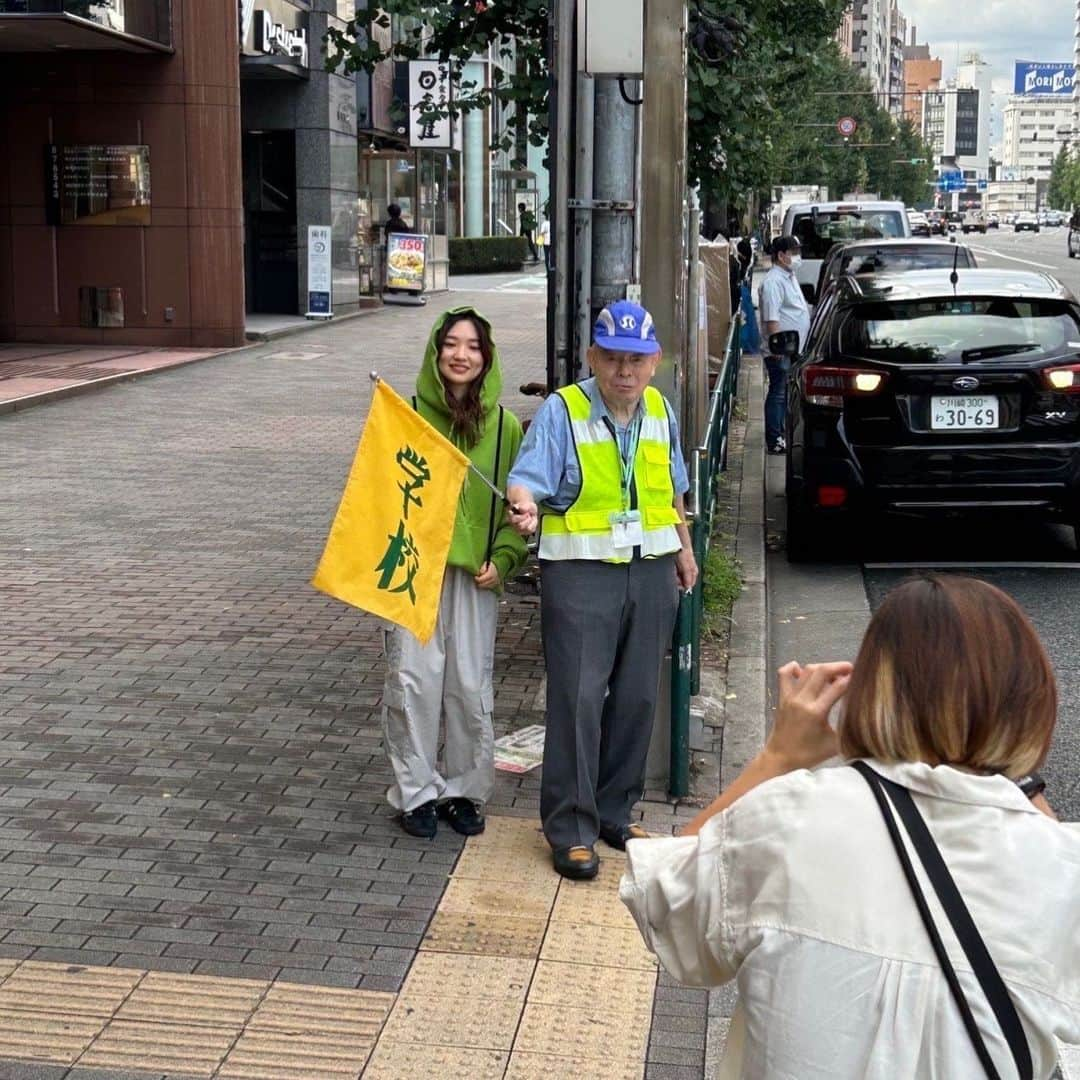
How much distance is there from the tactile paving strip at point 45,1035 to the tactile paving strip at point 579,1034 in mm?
1032

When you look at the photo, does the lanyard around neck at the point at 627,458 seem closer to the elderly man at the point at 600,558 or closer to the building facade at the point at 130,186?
the elderly man at the point at 600,558

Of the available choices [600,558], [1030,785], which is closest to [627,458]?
[600,558]

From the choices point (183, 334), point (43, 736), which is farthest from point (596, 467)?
point (183, 334)

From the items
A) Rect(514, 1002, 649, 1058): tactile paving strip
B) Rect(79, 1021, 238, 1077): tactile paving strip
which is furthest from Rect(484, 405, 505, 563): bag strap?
Rect(79, 1021, 238, 1077): tactile paving strip

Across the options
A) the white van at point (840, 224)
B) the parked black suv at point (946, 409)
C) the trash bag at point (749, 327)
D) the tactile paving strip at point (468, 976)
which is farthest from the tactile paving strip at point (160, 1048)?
the white van at point (840, 224)

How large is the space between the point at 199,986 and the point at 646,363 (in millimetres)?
2140

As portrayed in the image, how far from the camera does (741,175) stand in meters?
11.0

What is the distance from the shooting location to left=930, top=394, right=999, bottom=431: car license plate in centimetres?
900

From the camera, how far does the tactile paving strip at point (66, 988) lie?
162 inches

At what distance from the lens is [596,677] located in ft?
16.5

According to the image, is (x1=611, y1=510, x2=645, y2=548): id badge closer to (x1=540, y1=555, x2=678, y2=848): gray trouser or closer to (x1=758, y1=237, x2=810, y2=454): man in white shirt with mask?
(x1=540, y1=555, x2=678, y2=848): gray trouser

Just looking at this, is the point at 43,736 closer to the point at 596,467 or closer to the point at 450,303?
the point at 596,467

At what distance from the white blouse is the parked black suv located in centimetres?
718

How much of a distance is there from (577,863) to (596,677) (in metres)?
0.56
